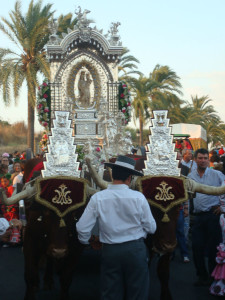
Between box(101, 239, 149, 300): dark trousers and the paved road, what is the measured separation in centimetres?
207

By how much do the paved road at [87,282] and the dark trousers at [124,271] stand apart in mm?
2074

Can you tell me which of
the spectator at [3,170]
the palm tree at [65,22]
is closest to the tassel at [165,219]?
the spectator at [3,170]

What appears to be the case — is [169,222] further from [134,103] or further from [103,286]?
[134,103]

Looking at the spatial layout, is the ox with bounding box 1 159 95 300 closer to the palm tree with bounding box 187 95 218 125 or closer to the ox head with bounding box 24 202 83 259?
the ox head with bounding box 24 202 83 259

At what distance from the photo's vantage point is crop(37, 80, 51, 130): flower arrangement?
16188 mm

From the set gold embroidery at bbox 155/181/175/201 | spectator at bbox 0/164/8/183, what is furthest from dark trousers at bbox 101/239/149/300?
spectator at bbox 0/164/8/183

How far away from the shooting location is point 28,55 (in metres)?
20.5

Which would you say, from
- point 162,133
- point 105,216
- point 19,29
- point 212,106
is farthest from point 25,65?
point 212,106

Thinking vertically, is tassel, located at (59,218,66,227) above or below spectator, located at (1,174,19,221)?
above

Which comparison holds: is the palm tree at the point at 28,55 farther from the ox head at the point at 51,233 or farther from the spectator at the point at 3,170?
the ox head at the point at 51,233

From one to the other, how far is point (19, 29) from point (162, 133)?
1583 cm

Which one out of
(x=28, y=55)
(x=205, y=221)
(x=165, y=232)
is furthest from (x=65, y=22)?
(x=165, y=232)

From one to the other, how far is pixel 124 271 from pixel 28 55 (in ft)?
59.0

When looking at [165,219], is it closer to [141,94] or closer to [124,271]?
[124,271]
